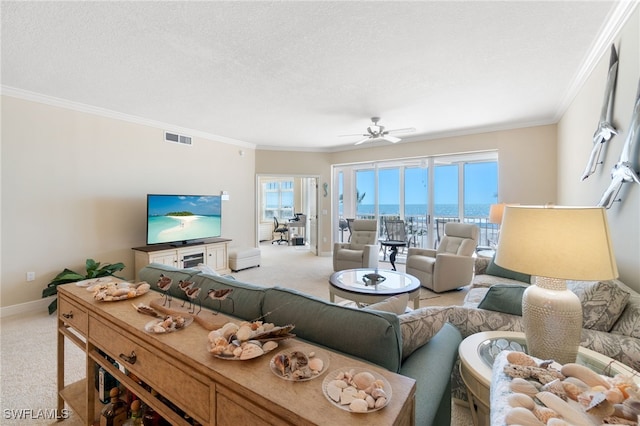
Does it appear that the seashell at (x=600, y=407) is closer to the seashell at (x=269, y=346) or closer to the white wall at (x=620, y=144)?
the seashell at (x=269, y=346)

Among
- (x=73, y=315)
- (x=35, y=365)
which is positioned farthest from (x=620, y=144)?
(x=35, y=365)

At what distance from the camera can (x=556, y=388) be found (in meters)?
0.74

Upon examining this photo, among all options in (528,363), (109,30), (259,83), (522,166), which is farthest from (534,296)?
(522,166)

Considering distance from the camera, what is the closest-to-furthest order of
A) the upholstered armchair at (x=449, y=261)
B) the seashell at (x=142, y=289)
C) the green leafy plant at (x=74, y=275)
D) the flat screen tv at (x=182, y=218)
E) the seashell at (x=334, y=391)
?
the seashell at (x=334, y=391), the seashell at (x=142, y=289), the green leafy plant at (x=74, y=275), the upholstered armchair at (x=449, y=261), the flat screen tv at (x=182, y=218)

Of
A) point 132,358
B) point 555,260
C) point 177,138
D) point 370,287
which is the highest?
point 177,138

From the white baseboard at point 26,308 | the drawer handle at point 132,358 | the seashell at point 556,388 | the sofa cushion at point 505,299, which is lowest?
the white baseboard at point 26,308

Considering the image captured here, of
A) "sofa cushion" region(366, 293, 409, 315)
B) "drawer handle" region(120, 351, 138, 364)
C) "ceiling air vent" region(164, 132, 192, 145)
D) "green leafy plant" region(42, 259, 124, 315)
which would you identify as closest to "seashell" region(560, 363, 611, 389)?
"sofa cushion" region(366, 293, 409, 315)

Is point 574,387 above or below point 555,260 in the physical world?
below

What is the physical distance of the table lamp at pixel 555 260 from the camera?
3.49ft

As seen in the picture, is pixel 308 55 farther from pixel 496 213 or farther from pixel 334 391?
pixel 496 213

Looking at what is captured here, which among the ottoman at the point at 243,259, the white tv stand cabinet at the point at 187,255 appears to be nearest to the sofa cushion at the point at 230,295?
the white tv stand cabinet at the point at 187,255

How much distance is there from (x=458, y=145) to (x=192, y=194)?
520cm

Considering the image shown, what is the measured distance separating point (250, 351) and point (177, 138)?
4962 millimetres

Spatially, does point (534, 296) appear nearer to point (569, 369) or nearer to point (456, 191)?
point (569, 369)
